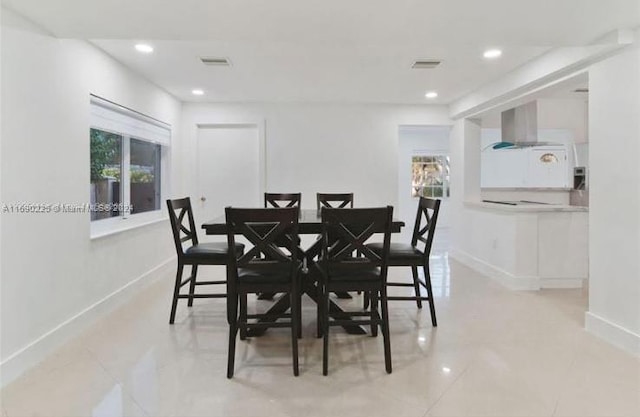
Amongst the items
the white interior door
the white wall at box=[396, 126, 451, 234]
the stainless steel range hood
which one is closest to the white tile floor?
the white interior door

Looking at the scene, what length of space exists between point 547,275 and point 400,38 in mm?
3159

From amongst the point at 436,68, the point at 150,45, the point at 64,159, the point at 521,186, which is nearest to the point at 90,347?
the point at 64,159

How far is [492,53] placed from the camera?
342cm

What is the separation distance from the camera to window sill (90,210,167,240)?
11.0 ft

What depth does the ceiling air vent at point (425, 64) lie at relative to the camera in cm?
367

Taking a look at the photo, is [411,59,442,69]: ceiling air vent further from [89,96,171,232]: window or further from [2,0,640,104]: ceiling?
[89,96,171,232]: window

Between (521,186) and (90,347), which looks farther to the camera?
(521,186)

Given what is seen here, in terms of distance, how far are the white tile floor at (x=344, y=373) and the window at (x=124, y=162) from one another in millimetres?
1142

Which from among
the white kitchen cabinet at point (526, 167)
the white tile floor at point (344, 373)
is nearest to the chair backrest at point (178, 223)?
the white tile floor at point (344, 373)

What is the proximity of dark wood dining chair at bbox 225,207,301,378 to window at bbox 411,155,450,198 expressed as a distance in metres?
7.62

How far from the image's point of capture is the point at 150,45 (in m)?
3.20

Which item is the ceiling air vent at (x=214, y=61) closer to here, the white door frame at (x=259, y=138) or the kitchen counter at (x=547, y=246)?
the white door frame at (x=259, y=138)

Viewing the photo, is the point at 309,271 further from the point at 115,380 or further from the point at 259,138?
the point at 259,138

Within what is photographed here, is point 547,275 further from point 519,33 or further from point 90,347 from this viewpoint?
point 90,347
